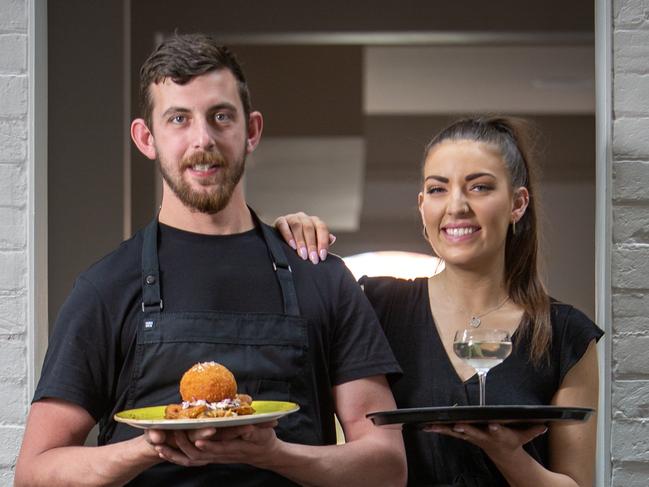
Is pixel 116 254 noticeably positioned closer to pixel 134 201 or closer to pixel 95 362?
pixel 95 362

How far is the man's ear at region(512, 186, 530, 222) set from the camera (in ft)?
8.09

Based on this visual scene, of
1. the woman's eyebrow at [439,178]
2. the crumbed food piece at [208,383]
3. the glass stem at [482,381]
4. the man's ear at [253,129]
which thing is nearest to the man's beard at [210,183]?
the man's ear at [253,129]

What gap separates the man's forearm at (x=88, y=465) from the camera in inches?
77.5

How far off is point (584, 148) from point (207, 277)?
7.18 m

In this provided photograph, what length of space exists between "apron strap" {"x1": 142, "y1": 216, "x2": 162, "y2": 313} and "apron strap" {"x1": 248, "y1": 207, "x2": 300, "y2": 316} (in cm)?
22

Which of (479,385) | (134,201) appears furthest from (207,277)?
(134,201)

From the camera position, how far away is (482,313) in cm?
244

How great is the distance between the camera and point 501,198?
2408mm

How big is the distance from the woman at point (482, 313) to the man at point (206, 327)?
15cm

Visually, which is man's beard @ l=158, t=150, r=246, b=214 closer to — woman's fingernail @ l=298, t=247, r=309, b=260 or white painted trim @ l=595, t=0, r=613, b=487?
woman's fingernail @ l=298, t=247, r=309, b=260

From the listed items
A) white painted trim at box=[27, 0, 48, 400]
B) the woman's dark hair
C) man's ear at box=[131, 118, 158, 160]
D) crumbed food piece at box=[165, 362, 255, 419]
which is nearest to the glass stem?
the woman's dark hair

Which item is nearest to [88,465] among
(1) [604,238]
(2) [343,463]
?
(2) [343,463]

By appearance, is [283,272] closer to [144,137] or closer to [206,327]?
[206,327]

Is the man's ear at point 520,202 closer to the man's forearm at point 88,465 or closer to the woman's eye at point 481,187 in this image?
the woman's eye at point 481,187
